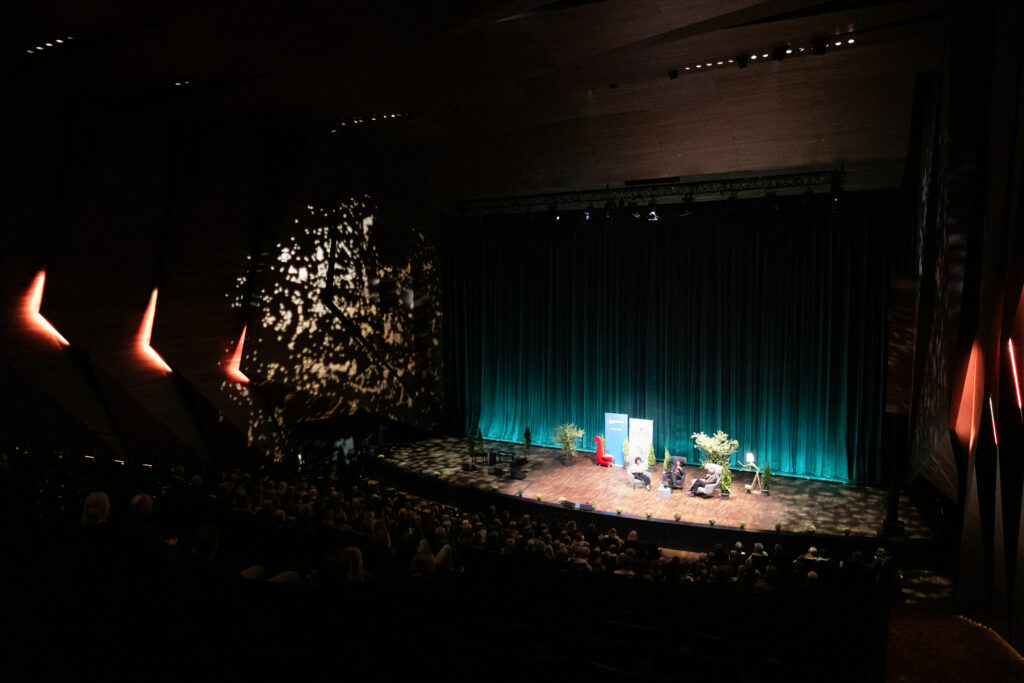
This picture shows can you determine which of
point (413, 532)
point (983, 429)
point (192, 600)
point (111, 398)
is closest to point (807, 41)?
point (983, 429)

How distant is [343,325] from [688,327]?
27.9 feet

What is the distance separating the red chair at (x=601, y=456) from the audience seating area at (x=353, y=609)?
862 centimetres

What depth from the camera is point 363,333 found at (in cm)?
1495

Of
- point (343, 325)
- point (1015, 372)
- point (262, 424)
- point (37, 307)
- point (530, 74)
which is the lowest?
point (262, 424)

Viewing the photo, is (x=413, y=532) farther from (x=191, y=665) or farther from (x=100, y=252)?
(x=100, y=252)

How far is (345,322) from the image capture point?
1431cm

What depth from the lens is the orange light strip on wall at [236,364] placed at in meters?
12.1

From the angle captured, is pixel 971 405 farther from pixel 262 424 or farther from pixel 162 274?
pixel 162 274

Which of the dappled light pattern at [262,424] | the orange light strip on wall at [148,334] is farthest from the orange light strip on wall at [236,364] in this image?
the orange light strip on wall at [148,334]


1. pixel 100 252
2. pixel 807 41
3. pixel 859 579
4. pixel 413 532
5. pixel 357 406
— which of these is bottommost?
pixel 859 579

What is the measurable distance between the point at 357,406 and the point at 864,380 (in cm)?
1148

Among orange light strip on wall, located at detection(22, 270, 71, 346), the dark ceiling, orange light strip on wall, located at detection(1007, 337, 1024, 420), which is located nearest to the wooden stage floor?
orange light strip on wall, located at detection(1007, 337, 1024, 420)

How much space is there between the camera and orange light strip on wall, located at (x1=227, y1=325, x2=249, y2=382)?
12.1 m

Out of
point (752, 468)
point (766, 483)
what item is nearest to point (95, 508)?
point (766, 483)
